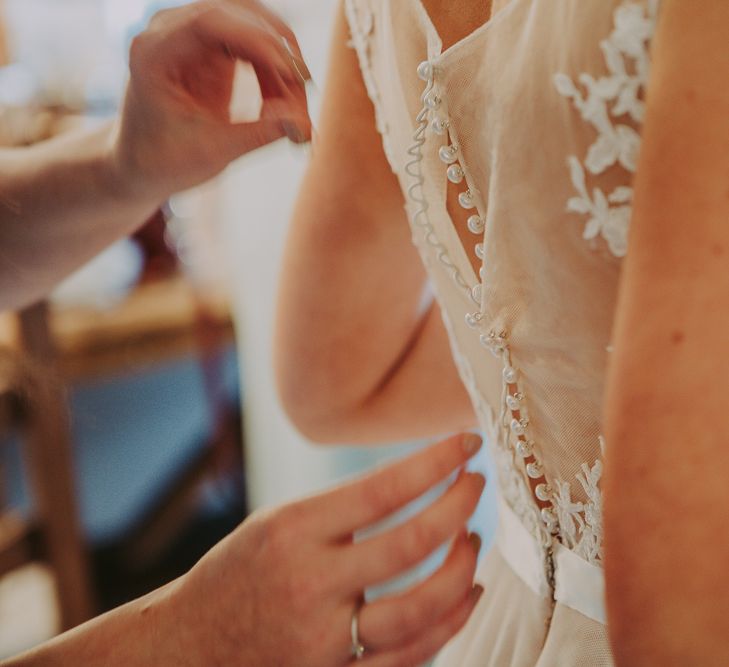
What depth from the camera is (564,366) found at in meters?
0.48

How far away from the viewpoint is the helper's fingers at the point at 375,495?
490 millimetres

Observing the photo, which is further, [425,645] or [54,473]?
[54,473]

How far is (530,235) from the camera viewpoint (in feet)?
1.49

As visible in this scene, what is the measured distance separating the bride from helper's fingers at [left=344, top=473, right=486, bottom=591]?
4 cm

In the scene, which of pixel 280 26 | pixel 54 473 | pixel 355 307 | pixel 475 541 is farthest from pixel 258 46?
pixel 54 473

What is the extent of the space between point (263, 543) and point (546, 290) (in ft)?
0.72

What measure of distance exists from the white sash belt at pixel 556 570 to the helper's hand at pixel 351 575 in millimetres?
80

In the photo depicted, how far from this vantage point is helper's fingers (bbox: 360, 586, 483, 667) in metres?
0.49

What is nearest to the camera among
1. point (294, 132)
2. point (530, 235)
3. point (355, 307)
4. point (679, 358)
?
point (679, 358)

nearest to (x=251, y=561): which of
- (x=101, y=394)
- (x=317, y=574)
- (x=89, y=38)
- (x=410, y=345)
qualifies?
(x=317, y=574)

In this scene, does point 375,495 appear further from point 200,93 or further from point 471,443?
point 200,93

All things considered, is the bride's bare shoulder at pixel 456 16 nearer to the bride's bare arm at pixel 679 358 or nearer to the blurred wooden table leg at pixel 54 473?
the bride's bare arm at pixel 679 358

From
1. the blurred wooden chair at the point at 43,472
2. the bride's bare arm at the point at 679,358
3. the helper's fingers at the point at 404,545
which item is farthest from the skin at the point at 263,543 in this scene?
the blurred wooden chair at the point at 43,472

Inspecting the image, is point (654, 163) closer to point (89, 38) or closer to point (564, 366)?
point (564, 366)
